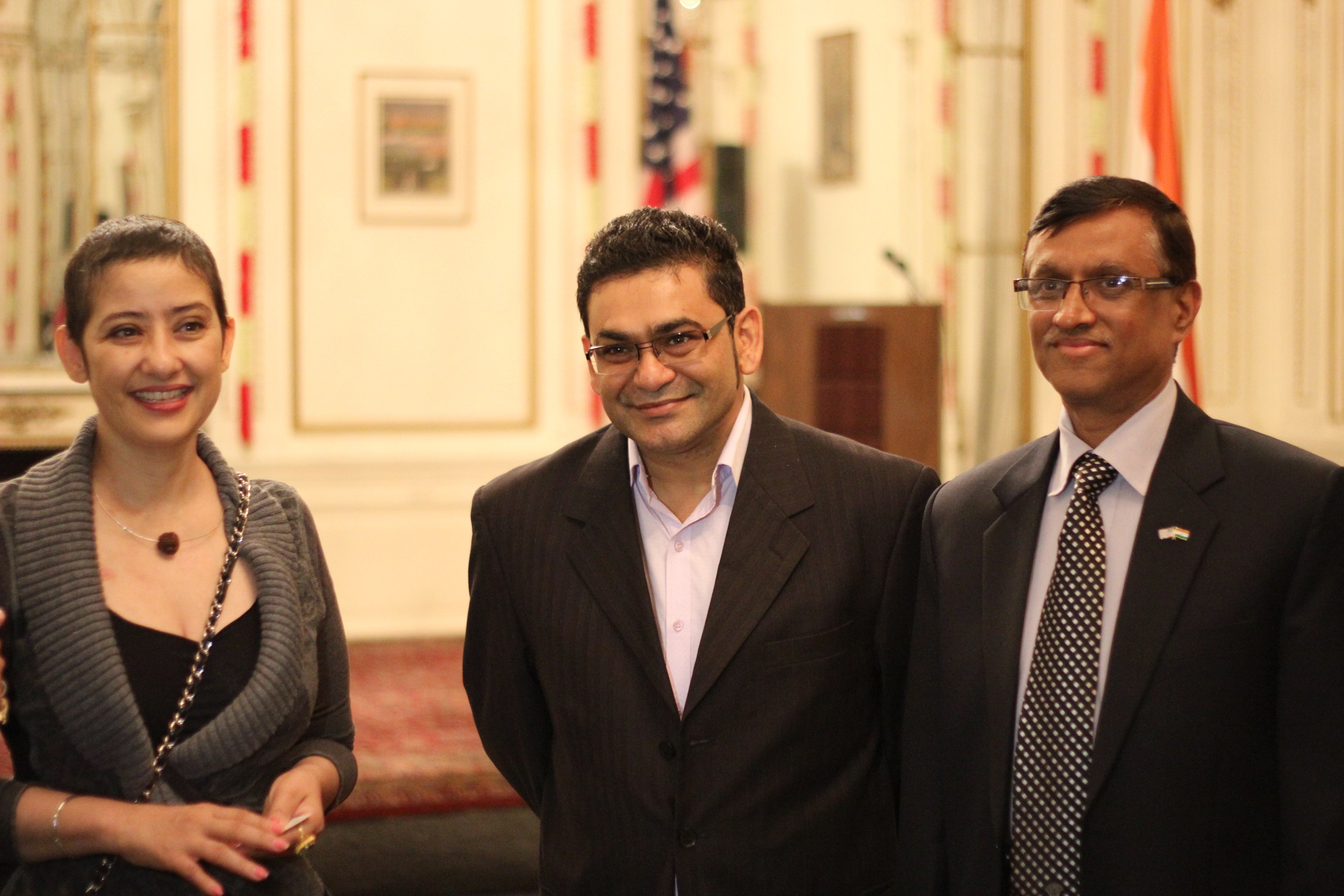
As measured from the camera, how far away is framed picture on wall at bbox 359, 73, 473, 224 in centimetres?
579

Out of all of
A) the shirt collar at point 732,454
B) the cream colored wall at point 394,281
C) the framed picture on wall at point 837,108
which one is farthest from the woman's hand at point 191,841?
the framed picture on wall at point 837,108

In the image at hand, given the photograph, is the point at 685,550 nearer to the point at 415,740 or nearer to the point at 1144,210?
the point at 1144,210

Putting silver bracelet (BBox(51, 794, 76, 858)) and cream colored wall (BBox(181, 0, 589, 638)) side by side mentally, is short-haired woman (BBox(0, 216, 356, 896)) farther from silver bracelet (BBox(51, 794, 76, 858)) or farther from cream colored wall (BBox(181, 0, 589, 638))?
cream colored wall (BBox(181, 0, 589, 638))

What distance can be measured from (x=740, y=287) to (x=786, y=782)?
0.72 meters

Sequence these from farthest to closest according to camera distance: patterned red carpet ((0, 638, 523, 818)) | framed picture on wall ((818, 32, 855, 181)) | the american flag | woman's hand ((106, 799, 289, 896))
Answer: framed picture on wall ((818, 32, 855, 181)) < the american flag < patterned red carpet ((0, 638, 523, 818)) < woman's hand ((106, 799, 289, 896))

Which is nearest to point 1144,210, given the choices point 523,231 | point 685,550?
point 685,550

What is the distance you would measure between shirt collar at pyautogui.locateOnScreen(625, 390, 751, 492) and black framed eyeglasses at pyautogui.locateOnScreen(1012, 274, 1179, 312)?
44cm

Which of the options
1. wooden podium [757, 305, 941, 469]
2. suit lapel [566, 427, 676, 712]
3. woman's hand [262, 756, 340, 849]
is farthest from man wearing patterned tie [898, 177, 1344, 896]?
wooden podium [757, 305, 941, 469]

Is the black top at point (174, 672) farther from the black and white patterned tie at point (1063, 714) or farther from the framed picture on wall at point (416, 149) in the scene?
the framed picture on wall at point (416, 149)

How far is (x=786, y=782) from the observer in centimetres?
183

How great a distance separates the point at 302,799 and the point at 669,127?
15.5 ft

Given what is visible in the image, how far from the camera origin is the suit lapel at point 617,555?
187 centimetres

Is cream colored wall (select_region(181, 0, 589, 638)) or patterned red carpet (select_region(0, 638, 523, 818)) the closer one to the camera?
patterned red carpet (select_region(0, 638, 523, 818))

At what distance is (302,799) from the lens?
1.66m
